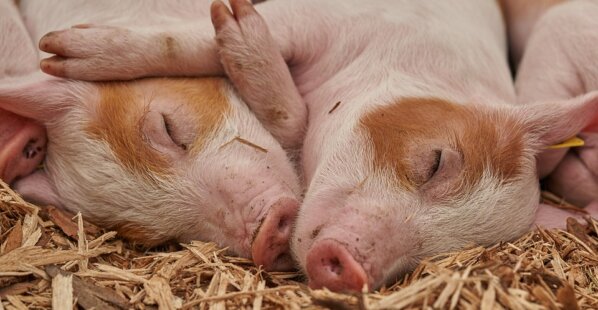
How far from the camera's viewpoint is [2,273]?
7.95 ft

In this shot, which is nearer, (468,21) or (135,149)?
(135,149)

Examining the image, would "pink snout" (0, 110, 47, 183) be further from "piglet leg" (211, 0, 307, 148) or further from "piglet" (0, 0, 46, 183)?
"piglet leg" (211, 0, 307, 148)

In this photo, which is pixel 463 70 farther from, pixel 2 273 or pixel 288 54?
pixel 2 273

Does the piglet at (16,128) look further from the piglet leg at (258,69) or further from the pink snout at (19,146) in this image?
the piglet leg at (258,69)

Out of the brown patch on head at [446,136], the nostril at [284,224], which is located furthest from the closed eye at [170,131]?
the brown patch on head at [446,136]

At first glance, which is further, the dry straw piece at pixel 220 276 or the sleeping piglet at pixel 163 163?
the sleeping piglet at pixel 163 163

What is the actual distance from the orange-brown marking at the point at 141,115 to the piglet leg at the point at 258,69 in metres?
0.15

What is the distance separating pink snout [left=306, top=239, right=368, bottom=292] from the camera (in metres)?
2.39

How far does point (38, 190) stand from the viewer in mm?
3162

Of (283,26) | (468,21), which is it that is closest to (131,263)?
(283,26)

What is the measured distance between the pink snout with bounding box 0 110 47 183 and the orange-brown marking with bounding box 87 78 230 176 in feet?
1.07

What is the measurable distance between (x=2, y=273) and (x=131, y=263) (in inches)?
21.4

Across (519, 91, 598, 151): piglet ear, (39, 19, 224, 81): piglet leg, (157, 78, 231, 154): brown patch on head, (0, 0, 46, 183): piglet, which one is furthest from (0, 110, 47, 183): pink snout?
(519, 91, 598, 151): piglet ear

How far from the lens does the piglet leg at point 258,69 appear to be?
318 cm
